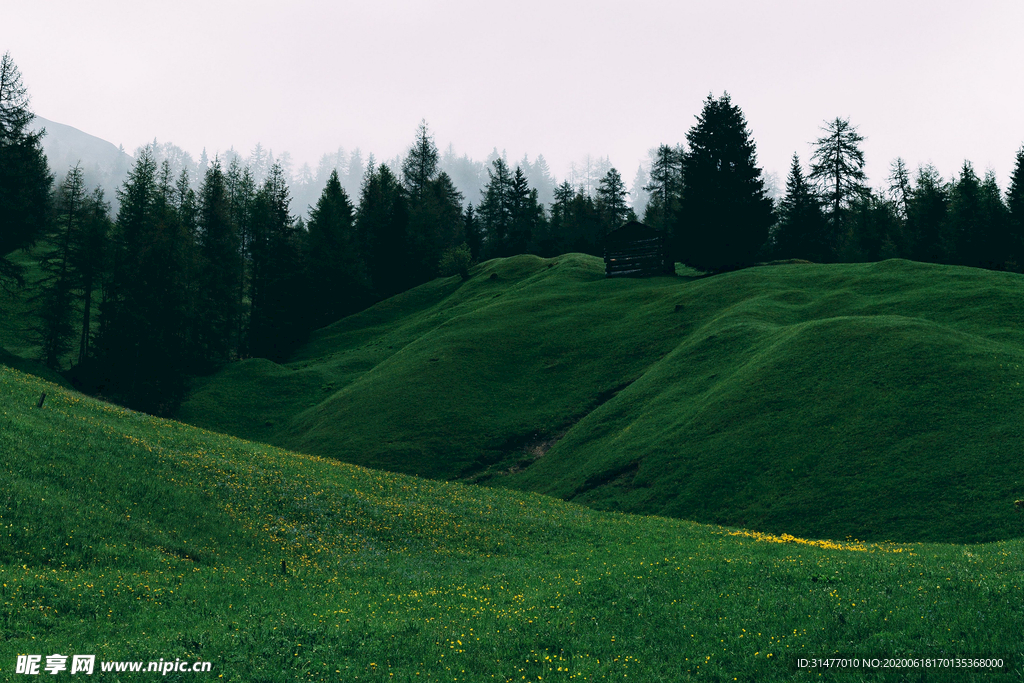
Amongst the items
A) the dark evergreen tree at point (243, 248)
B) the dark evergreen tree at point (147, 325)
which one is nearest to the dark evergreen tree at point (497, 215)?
the dark evergreen tree at point (243, 248)

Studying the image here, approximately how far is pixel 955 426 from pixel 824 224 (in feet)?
249

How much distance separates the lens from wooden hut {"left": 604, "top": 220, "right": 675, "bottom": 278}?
76.1 m

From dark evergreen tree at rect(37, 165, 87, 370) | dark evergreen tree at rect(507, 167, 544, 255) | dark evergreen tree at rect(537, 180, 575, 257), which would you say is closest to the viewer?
dark evergreen tree at rect(37, 165, 87, 370)

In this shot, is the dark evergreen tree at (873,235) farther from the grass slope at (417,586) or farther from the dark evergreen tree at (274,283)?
the dark evergreen tree at (274,283)

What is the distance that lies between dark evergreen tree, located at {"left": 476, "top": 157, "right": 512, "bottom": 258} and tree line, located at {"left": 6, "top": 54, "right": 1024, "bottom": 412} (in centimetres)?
41

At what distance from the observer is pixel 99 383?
5916 centimetres

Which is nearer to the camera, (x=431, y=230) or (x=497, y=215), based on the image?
(x=431, y=230)

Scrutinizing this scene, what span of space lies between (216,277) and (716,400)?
225 feet

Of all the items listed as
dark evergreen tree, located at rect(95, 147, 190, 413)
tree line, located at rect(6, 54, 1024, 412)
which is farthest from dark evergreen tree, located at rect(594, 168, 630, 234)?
dark evergreen tree, located at rect(95, 147, 190, 413)

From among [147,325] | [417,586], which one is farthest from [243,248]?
[417,586]

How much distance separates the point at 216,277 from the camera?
268ft

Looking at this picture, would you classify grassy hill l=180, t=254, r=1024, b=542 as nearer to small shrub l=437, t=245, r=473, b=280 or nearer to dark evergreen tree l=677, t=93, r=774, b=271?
dark evergreen tree l=677, t=93, r=774, b=271

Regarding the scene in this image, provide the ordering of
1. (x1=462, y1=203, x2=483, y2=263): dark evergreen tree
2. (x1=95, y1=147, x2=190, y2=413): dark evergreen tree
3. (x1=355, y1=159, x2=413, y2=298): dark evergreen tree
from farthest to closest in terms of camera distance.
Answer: (x1=462, y1=203, x2=483, y2=263): dark evergreen tree < (x1=355, y1=159, x2=413, y2=298): dark evergreen tree < (x1=95, y1=147, x2=190, y2=413): dark evergreen tree

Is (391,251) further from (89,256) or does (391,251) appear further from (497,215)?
(89,256)
